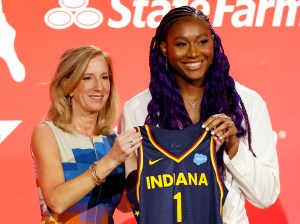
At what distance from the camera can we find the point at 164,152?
2365 mm

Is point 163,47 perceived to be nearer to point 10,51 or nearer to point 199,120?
point 199,120

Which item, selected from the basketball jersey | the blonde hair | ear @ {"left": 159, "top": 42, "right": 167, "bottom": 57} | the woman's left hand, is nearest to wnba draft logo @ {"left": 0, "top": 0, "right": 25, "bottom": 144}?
the blonde hair

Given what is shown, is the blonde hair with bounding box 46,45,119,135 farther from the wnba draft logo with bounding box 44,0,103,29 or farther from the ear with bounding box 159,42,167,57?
the wnba draft logo with bounding box 44,0,103,29

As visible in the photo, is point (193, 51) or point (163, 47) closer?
point (193, 51)

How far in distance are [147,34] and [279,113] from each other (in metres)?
0.83

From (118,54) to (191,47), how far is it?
3.79 feet

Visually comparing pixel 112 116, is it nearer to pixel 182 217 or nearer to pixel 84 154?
pixel 84 154

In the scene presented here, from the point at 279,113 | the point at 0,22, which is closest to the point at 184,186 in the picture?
the point at 279,113

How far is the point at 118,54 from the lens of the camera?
352 cm

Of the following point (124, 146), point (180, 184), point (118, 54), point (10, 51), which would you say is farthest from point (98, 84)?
point (10, 51)

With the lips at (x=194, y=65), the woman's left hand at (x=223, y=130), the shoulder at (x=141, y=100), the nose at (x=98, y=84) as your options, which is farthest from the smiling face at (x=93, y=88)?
the woman's left hand at (x=223, y=130)

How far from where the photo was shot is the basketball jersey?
7.61ft

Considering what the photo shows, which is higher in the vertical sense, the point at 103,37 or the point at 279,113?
the point at 103,37

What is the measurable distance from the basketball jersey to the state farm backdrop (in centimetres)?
120
